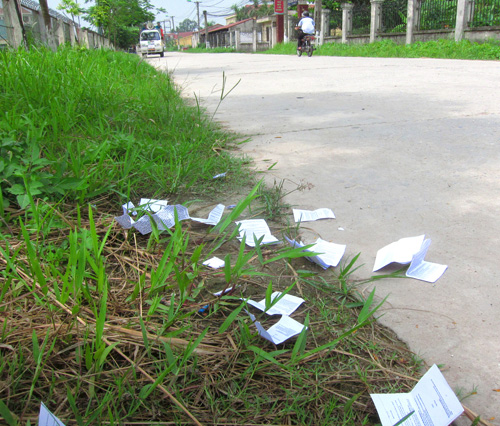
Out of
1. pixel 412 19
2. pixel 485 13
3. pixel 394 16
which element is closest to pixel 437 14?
pixel 412 19

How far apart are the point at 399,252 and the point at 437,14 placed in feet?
54.0

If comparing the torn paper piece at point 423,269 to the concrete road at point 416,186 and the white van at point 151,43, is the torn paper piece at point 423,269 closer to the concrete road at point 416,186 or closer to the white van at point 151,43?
the concrete road at point 416,186

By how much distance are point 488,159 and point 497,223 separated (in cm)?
81

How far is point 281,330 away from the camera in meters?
1.01

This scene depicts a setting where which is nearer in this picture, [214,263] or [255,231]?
[214,263]

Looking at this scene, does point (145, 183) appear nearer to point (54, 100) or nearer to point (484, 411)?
point (54, 100)

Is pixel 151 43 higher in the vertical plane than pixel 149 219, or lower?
higher

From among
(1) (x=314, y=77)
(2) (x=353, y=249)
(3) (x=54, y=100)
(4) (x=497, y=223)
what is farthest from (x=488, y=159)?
(1) (x=314, y=77)

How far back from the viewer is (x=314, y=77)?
252 inches

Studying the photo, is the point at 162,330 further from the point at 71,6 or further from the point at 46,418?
the point at 71,6

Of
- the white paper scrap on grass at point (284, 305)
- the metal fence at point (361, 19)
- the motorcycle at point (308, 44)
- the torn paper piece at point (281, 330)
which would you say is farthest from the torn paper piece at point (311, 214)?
the metal fence at point (361, 19)

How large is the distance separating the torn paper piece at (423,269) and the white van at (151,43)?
79.6 ft

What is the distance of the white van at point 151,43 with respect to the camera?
24.0m

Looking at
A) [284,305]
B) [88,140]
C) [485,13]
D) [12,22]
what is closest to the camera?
[284,305]
